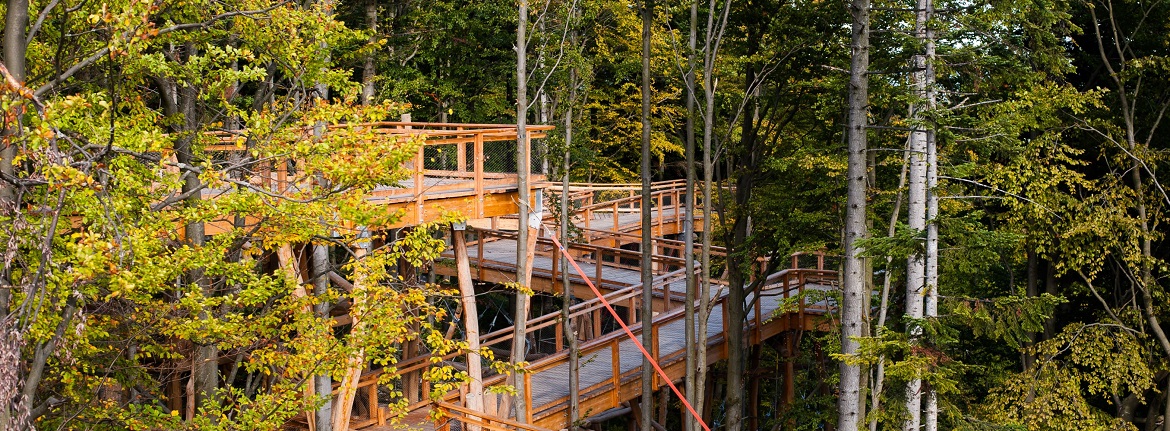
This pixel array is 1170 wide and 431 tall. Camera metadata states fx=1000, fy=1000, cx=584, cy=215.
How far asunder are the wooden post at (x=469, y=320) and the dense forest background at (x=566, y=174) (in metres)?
0.52

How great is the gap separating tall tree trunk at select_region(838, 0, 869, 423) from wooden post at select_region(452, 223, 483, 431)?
4276mm

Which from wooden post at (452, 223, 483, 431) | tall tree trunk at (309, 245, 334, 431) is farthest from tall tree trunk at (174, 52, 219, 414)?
wooden post at (452, 223, 483, 431)

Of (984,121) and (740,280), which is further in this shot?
(740,280)

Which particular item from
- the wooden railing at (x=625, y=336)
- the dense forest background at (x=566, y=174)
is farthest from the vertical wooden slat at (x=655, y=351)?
the dense forest background at (x=566, y=174)

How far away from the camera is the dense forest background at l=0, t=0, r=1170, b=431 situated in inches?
270

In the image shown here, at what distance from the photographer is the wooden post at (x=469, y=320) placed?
1195cm

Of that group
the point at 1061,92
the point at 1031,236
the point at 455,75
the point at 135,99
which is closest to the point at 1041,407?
the point at 1031,236

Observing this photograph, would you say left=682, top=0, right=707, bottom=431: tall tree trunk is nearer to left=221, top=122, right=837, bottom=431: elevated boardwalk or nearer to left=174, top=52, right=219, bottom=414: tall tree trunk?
left=221, top=122, right=837, bottom=431: elevated boardwalk

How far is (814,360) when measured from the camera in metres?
22.5

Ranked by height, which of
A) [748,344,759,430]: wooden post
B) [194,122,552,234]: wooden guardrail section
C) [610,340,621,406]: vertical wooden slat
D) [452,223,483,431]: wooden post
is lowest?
[748,344,759,430]: wooden post

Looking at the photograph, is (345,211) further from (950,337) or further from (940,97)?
(940,97)

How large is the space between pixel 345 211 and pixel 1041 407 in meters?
10.9

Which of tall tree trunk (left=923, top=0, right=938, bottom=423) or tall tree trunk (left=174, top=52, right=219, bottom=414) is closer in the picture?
tall tree trunk (left=174, top=52, right=219, bottom=414)

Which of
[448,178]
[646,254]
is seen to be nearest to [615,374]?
[646,254]
